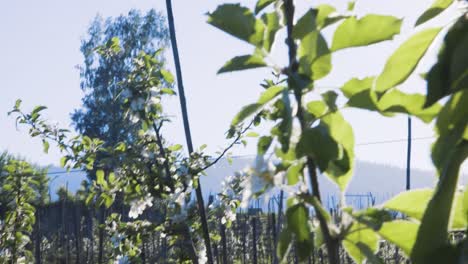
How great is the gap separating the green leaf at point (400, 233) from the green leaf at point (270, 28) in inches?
5.5

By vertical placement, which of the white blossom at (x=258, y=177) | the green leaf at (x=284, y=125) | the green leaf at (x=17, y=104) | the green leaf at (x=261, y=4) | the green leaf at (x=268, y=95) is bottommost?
the white blossom at (x=258, y=177)

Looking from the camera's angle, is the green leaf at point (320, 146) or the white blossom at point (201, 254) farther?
the white blossom at point (201, 254)

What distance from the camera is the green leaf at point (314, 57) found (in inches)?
20.2

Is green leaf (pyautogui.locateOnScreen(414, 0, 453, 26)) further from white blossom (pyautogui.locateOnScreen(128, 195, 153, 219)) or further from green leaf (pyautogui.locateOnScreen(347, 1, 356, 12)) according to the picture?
white blossom (pyautogui.locateOnScreen(128, 195, 153, 219))

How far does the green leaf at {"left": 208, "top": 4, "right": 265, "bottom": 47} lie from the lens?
53 cm

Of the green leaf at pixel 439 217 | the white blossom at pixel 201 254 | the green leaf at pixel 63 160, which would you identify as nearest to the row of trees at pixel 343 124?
the green leaf at pixel 439 217

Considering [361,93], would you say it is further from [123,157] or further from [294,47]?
[123,157]

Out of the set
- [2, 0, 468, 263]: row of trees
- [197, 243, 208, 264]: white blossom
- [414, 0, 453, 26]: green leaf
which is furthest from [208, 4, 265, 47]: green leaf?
[197, 243, 208, 264]: white blossom

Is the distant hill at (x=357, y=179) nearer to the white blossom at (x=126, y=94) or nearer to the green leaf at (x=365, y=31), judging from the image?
the green leaf at (x=365, y=31)

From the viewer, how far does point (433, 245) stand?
41 centimetres

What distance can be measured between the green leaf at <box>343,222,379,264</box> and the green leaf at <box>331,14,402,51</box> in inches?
4.6

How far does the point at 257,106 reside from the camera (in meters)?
0.54

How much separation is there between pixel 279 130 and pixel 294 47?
6cm

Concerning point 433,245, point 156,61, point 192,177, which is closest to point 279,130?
point 433,245
